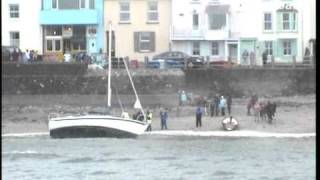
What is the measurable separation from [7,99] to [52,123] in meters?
13.2

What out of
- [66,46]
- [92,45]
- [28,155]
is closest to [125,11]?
[92,45]

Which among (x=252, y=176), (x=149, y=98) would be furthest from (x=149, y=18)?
(x=252, y=176)

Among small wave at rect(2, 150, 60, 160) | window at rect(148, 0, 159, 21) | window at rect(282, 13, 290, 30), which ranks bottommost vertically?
small wave at rect(2, 150, 60, 160)

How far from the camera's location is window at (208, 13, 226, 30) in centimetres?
5038

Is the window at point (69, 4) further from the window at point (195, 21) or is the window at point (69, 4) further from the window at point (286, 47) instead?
the window at point (286, 47)

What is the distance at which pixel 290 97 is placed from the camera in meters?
41.7

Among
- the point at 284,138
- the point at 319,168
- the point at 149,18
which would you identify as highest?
the point at 149,18

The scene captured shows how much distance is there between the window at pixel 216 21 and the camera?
50375mm

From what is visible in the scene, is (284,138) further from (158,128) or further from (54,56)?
(54,56)

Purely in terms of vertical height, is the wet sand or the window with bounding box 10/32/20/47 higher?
the window with bounding box 10/32/20/47

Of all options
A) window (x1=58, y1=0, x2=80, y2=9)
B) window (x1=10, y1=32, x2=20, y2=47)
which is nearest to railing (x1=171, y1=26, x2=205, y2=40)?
window (x1=58, y1=0, x2=80, y2=9)

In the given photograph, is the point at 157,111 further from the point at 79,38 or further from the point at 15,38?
the point at 15,38

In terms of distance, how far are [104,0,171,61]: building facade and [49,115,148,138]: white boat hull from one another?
68.9ft

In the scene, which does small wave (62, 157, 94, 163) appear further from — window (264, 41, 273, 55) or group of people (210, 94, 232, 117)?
window (264, 41, 273, 55)
